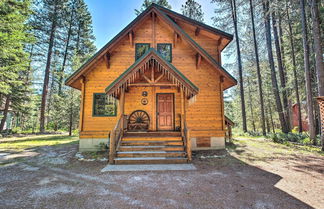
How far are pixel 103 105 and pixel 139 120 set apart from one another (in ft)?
7.41

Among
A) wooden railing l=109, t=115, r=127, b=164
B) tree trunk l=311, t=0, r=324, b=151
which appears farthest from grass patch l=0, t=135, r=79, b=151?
tree trunk l=311, t=0, r=324, b=151

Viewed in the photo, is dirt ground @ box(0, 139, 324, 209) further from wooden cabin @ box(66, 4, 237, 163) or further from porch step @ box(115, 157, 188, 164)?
wooden cabin @ box(66, 4, 237, 163)

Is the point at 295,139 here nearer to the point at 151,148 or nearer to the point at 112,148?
the point at 151,148

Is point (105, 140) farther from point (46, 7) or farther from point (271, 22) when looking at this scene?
point (46, 7)

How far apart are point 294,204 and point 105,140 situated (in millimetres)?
7584

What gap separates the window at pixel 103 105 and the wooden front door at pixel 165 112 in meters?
2.55

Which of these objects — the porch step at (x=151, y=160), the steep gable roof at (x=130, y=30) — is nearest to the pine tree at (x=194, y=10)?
the steep gable roof at (x=130, y=30)

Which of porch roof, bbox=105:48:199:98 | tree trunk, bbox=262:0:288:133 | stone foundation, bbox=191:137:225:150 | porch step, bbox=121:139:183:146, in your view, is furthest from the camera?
tree trunk, bbox=262:0:288:133

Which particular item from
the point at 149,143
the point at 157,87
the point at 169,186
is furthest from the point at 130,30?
the point at 169,186

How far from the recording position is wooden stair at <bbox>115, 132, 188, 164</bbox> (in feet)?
18.4

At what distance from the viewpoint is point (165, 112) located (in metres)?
8.42

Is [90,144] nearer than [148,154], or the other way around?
[148,154]

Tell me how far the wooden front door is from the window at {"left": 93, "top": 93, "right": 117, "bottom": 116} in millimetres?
2549

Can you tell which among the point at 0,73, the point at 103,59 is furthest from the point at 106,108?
the point at 0,73
